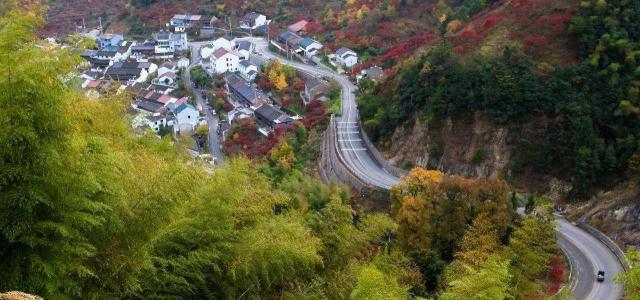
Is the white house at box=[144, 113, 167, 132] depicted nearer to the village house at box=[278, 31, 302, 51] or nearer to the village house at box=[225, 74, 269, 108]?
the village house at box=[225, 74, 269, 108]

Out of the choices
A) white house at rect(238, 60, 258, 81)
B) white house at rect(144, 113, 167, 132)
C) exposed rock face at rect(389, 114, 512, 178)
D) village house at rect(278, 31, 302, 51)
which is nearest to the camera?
exposed rock face at rect(389, 114, 512, 178)

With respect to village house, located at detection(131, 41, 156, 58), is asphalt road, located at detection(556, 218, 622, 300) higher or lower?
higher

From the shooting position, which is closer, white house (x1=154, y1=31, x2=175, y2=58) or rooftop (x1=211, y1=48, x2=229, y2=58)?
rooftop (x1=211, y1=48, x2=229, y2=58)

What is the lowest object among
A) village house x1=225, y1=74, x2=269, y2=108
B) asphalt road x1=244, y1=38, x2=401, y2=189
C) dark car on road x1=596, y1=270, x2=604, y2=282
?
village house x1=225, y1=74, x2=269, y2=108

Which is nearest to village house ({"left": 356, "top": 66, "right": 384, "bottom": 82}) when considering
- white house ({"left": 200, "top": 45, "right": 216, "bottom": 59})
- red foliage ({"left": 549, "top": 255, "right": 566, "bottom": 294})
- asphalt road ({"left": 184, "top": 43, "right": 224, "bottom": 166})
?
asphalt road ({"left": 184, "top": 43, "right": 224, "bottom": 166})

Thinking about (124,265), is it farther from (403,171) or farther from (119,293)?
(403,171)
